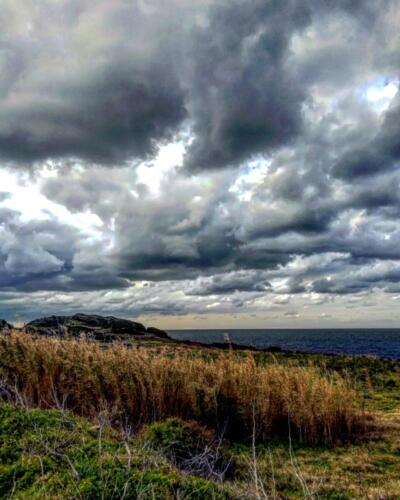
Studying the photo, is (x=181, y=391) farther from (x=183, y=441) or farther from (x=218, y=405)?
(x=183, y=441)

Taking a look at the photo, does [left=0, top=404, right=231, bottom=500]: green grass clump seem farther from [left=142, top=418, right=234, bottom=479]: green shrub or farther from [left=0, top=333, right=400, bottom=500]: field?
[left=0, top=333, right=400, bottom=500]: field

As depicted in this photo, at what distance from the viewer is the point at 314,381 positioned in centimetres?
998

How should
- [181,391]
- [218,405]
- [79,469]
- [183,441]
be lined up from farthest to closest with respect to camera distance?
[181,391]
[218,405]
[183,441]
[79,469]

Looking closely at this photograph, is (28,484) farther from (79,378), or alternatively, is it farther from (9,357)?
(9,357)

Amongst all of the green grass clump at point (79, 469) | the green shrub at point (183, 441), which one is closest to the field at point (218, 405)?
the green shrub at point (183, 441)

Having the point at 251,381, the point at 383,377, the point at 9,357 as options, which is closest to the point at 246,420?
the point at 251,381

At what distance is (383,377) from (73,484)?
2027 cm

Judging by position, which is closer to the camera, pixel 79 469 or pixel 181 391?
pixel 79 469

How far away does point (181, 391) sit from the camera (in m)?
9.54

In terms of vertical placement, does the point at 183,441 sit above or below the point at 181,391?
below

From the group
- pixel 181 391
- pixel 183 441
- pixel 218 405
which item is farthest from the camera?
pixel 181 391

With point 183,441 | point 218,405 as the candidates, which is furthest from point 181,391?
point 183,441

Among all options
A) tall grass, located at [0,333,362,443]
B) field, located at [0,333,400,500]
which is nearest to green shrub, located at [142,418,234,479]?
field, located at [0,333,400,500]

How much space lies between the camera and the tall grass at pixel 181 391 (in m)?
9.29
